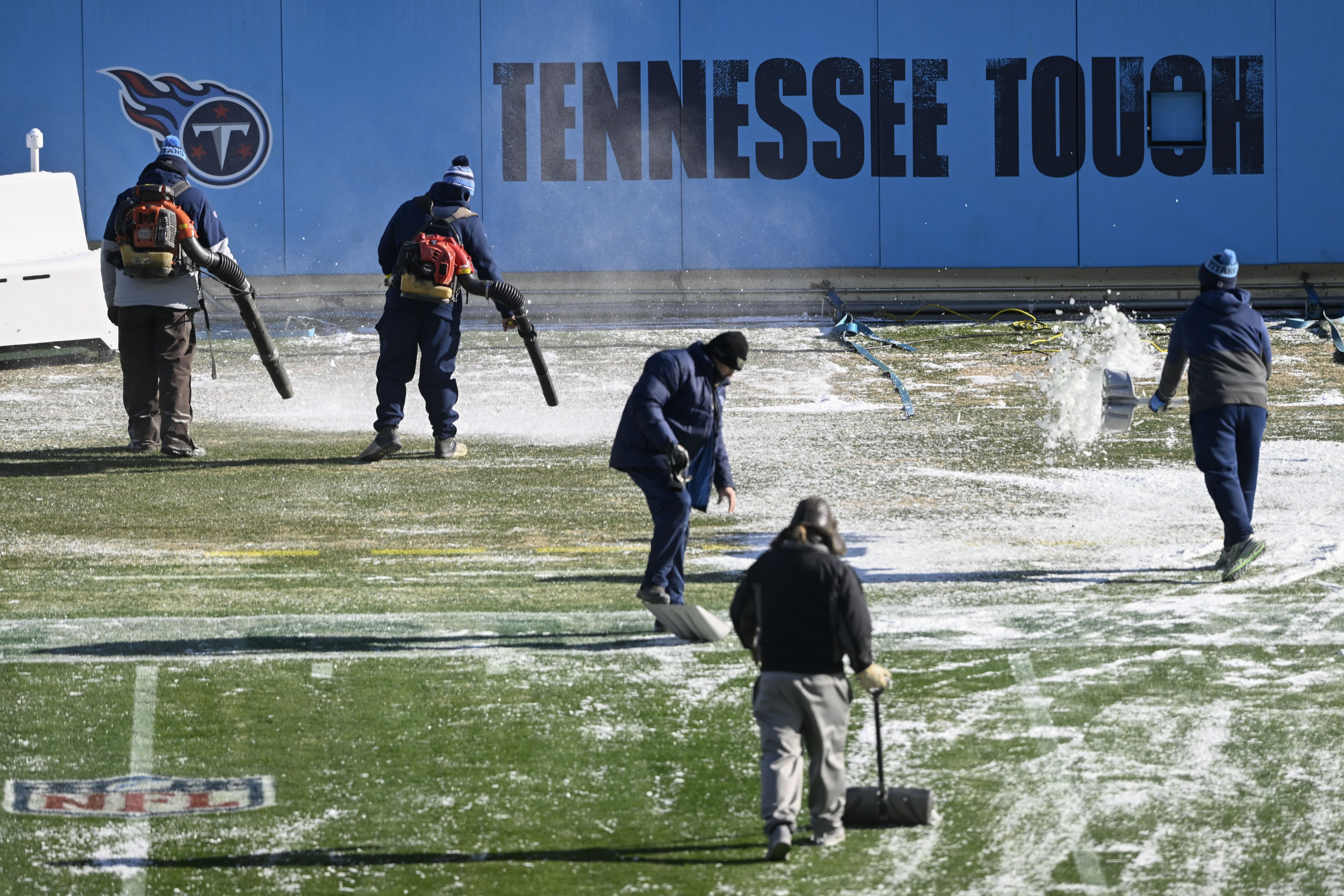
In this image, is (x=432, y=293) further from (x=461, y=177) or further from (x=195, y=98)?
(x=195, y=98)

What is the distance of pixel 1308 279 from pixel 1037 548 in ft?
38.8

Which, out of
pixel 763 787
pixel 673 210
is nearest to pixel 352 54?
pixel 673 210

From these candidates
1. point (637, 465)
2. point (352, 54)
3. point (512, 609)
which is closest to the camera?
point (637, 465)

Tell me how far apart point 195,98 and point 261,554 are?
1086 cm

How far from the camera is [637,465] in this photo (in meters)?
7.88

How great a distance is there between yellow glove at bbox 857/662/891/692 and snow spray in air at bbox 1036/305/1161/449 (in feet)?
19.9

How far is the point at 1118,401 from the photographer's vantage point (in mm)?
10727

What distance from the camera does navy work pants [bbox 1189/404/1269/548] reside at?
359 inches

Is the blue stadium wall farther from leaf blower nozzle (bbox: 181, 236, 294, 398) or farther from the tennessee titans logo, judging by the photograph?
leaf blower nozzle (bbox: 181, 236, 294, 398)

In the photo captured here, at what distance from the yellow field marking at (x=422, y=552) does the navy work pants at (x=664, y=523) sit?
7.49 ft

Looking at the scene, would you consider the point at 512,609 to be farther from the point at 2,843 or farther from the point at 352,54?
the point at 352,54

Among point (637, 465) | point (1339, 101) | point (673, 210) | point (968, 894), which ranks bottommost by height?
point (968, 894)

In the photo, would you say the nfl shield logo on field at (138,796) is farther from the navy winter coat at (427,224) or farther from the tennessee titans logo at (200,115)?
the tennessee titans logo at (200,115)

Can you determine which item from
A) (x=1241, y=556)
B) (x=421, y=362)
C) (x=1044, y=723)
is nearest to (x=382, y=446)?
(x=421, y=362)
